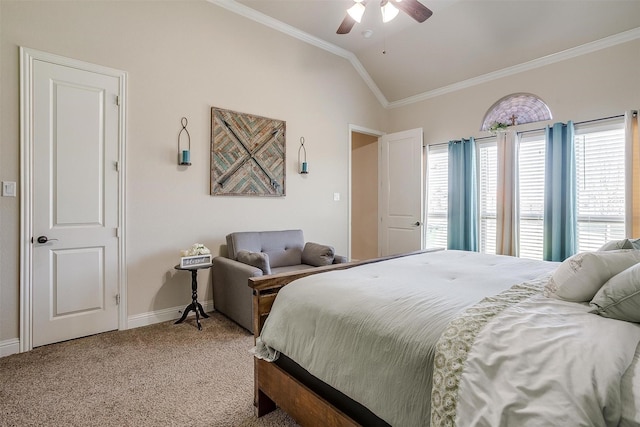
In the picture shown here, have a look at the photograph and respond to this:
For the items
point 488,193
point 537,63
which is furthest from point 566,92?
point 488,193

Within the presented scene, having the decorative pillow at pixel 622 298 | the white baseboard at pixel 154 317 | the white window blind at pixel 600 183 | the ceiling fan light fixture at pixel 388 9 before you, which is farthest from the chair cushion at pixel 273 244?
the white window blind at pixel 600 183

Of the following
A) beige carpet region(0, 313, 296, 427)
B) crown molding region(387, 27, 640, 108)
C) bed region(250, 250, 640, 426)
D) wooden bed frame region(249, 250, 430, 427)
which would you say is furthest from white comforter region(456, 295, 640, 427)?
crown molding region(387, 27, 640, 108)

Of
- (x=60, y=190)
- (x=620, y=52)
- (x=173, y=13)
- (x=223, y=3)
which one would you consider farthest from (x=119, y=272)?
(x=620, y=52)

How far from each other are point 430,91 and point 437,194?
4.91 feet

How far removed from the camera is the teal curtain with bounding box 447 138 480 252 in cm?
411

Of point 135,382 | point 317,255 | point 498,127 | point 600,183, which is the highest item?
point 498,127

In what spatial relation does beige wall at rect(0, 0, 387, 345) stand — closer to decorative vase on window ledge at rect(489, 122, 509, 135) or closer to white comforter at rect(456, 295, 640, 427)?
decorative vase on window ledge at rect(489, 122, 509, 135)

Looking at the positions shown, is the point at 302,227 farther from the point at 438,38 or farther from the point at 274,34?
the point at 438,38

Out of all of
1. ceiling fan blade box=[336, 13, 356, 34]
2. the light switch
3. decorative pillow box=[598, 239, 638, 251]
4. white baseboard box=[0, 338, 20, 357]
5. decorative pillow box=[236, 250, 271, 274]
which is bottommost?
white baseboard box=[0, 338, 20, 357]

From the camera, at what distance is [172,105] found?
312 centimetres

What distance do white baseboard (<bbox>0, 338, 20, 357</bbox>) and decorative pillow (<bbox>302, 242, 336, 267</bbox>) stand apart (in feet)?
8.15

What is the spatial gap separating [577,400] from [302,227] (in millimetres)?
3556

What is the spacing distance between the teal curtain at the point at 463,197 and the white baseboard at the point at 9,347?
4508 mm

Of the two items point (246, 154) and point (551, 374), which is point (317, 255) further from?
→ point (551, 374)
